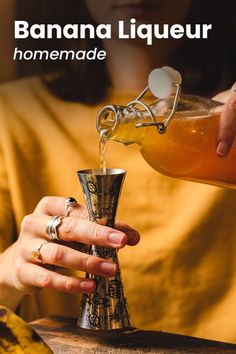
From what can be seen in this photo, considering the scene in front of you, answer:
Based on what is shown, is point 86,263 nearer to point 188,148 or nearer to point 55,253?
point 55,253

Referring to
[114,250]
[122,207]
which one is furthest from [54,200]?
[122,207]

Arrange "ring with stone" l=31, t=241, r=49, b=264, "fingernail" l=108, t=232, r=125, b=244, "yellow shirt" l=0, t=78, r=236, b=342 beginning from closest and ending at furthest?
"fingernail" l=108, t=232, r=125, b=244
"ring with stone" l=31, t=241, r=49, b=264
"yellow shirt" l=0, t=78, r=236, b=342

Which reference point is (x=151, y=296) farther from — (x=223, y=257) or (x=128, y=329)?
(x=128, y=329)

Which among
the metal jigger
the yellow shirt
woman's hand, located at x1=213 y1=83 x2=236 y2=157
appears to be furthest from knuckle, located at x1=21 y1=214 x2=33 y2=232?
the yellow shirt

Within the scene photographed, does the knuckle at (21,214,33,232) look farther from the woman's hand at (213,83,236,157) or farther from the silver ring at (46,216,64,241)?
the woman's hand at (213,83,236,157)

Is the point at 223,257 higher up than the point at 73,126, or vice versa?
the point at 73,126
